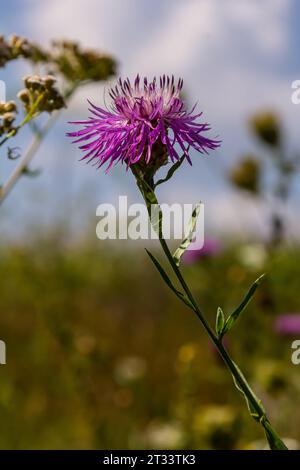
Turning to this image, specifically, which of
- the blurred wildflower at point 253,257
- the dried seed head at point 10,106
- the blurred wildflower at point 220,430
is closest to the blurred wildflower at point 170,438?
the blurred wildflower at point 220,430

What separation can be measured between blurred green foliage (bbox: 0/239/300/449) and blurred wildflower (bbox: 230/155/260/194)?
0.36 m

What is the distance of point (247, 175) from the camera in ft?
12.2

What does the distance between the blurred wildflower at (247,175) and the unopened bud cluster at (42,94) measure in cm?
226

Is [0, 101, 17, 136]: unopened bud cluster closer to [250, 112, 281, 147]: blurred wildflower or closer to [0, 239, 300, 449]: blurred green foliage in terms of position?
[0, 239, 300, 449]: blurred green foliage

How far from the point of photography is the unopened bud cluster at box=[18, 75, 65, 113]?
1509 millimetres

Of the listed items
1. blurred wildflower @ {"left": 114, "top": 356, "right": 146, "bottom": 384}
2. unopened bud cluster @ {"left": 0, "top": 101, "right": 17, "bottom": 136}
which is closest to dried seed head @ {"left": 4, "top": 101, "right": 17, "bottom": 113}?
unopened bud cluster @ {"left": 0, "top": 101, "right": 17, "bottom": 136}

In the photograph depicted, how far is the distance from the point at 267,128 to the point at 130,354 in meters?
1.89

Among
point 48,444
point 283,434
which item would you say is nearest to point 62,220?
point 48,444

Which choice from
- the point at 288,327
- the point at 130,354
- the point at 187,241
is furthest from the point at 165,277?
the point at 130,354

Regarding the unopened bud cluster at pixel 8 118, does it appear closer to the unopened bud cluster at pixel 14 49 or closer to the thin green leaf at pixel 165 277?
A: the unopened bud cluster at pixel 14 49

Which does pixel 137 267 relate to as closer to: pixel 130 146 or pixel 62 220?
pixel 62 220

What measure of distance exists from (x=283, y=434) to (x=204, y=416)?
14.3 inches

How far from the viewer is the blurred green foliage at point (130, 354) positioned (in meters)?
2.88

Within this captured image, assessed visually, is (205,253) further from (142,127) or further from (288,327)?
(142,127)
